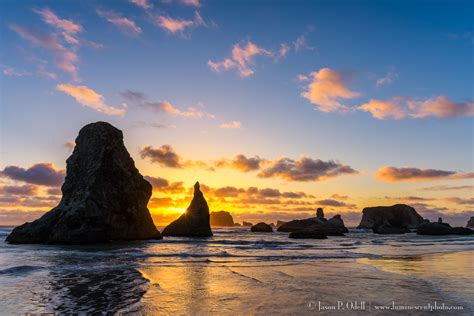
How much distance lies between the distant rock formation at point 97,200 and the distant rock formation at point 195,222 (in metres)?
20.0

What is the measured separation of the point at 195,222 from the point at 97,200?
3175 centimetres

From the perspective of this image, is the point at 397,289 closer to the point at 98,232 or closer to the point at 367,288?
the point at 367,288

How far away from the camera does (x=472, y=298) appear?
37.0 ft

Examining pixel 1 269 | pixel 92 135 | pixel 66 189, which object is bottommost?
pixel 1 269

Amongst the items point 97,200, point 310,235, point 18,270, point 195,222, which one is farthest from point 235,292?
point 195,222

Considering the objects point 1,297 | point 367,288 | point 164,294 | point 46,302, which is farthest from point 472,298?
point 1,297

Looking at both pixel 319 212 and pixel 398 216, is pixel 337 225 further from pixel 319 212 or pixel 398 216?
pixel 398 216

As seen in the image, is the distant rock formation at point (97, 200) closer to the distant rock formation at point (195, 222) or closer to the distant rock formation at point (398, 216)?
the distant rock formation at point (195, 222)

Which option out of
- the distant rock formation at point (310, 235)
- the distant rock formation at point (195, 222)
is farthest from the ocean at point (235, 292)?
the distant rock formation at point (195, 222)

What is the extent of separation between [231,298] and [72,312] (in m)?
4.53

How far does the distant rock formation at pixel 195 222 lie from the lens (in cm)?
7819

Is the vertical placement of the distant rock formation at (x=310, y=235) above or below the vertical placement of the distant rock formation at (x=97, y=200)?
below

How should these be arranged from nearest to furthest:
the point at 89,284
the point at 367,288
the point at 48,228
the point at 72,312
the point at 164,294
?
1. the point at 72,312
2. the point at 164,294
3. the point at 367,288
4. the point at 89,284
5. the point at 48,228

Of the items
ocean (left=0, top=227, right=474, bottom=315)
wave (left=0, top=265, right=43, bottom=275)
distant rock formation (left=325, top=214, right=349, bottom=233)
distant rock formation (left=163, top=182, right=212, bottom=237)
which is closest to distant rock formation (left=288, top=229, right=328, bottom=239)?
distant rock formation (left=163, top=182, right=212, bottom=237)
